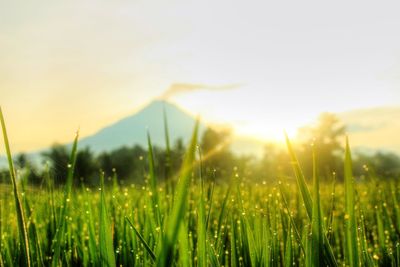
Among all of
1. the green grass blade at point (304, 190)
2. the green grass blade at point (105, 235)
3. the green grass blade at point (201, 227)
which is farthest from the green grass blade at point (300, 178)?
the green grass blade at point (105, 235)

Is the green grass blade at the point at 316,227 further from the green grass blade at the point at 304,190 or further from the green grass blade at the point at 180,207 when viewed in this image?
the green grass blade at the point at 180,207

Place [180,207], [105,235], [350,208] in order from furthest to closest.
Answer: [105,235], [350,208], [180,207]

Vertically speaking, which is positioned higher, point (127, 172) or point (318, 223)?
point (318, 223)

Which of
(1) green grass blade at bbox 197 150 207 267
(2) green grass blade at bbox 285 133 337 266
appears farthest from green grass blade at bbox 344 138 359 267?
(1) green grass blade at bbox 197 150 207 267

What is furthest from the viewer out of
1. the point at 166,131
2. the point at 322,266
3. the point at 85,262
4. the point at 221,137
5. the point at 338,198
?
the point at 221,137

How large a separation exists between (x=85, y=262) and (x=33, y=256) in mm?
218

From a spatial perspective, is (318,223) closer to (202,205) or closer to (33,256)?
(202,205)

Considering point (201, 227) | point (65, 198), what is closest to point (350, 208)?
point (201, 227)

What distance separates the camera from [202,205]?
880 millimetres

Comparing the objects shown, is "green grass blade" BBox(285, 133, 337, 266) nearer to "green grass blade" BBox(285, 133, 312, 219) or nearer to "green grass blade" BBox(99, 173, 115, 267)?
"green grass blade" BBox(285, 133, 312, 219)

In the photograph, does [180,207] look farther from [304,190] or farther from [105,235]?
[105,235]

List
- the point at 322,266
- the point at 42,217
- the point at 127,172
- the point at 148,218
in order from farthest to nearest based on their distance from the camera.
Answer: the point at 127,172 → the point at 42,217 → the point at 148,218 → the point at 322,266

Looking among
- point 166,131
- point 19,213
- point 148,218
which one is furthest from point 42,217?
point 19,213

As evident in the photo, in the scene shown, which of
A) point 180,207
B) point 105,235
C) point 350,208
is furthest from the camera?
point 105,235
